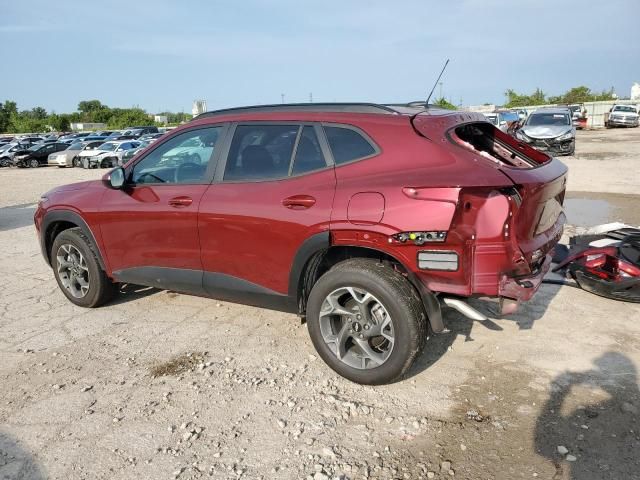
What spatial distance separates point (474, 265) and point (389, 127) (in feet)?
3.40

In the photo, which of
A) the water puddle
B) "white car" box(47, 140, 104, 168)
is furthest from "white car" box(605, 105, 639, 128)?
"white car" box(47, 140, 104, 168)

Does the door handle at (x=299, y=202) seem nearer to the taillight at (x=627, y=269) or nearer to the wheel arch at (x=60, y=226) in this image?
the wheel arch at (x=60, y=226)

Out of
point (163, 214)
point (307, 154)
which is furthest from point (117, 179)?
point (307, 154)

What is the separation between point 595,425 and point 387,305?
1.34 m

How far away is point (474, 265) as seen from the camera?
289 centimetres

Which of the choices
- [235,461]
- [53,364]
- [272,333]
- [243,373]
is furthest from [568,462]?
[53,364]

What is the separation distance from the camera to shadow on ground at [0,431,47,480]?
255 centimetres

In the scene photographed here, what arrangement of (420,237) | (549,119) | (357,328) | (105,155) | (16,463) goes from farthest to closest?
(105,155) < (549,119) < (357,328) < (420,237) < (16,463)

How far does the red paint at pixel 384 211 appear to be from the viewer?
2.86 meters

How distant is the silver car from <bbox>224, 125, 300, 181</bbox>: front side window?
15.2 m

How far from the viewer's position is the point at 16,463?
265 centimetres

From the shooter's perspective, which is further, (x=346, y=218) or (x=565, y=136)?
(x=565, y=136)

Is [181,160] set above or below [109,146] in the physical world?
above

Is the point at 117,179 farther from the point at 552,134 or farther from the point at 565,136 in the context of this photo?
the point at 565,136
